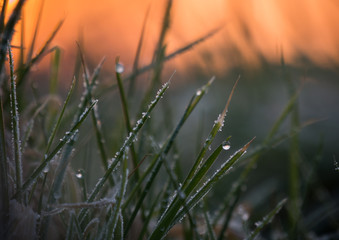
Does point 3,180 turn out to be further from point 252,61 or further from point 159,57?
point 252,61

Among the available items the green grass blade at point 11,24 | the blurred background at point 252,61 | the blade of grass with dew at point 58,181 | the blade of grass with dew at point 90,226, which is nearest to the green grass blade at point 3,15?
the green grass blade at point 11,24

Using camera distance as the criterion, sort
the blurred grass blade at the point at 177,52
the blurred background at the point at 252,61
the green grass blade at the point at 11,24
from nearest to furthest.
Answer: the green grass blade at the point at 11,24 → the blurred grass blade at the point at 177,52 → the blurred background at the point at 252,61

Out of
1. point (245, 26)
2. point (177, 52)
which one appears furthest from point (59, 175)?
point (245, 26)

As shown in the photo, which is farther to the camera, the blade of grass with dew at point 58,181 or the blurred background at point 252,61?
the blurred background at point 252,61

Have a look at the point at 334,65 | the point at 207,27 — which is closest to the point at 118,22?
the point at 207,27

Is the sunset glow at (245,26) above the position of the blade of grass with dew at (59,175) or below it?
above

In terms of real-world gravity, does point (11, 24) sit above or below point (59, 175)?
above

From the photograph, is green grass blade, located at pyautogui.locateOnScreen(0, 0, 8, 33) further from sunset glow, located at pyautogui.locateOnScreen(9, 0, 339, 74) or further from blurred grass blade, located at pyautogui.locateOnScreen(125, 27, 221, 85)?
sunset glow, located at pyautogui.locateOnScreen(9, 0, 339, 74)

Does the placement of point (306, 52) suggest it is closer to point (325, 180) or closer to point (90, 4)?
point (325, 180)

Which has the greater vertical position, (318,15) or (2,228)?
(318,15)

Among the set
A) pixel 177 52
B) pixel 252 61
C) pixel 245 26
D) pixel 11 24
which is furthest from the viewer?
pixel 252 61

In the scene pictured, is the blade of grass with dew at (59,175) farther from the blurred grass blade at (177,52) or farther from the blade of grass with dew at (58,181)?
the blurred grass blade at (177,52)
